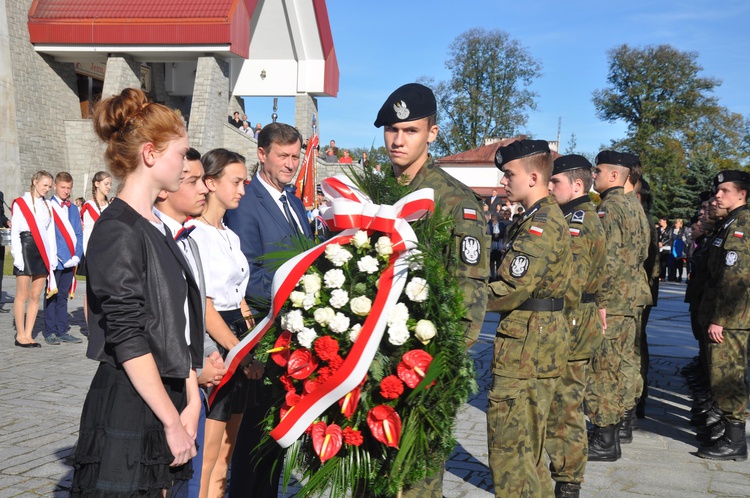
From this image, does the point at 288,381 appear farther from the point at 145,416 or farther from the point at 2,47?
the point at 2,47

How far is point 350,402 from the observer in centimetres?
295

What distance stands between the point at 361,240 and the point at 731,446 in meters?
4.44

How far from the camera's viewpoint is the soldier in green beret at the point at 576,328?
4.74 m

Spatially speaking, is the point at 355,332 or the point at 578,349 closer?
the point at 355,332

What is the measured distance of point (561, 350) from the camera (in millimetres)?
4227

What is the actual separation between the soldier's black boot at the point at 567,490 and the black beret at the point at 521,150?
2.11 metres

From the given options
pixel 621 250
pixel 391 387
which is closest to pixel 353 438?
pixel 391 387

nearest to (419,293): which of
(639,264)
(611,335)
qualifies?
(611,335)

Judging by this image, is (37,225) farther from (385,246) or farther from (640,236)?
(385,246)

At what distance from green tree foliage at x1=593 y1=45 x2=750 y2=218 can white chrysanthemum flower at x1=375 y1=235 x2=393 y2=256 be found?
55306mm

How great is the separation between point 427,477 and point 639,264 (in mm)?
4022

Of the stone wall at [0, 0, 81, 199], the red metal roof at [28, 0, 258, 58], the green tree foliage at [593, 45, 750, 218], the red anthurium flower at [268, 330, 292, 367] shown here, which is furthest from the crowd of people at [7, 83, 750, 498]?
the green tree foliage at [593, 45, 750, 218]

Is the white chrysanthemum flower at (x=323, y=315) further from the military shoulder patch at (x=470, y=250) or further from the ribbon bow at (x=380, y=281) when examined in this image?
the military shoulder patch at (x=470, y=250)

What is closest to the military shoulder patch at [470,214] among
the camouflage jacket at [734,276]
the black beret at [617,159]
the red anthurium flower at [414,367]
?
the red anthurium flower at [414,367]
